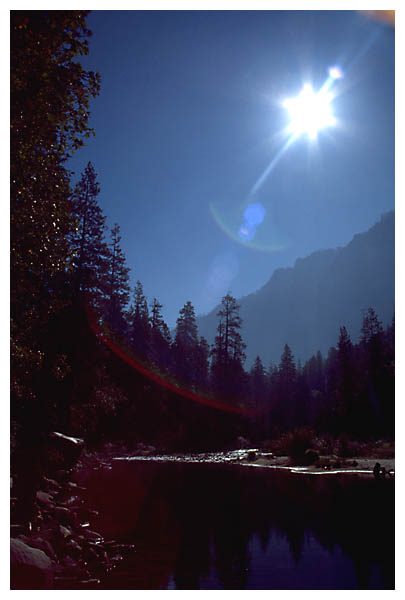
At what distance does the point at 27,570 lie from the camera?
6625mm

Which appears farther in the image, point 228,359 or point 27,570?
point 228,359

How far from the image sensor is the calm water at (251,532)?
750 centimetres

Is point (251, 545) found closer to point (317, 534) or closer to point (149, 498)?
point (317, 534)

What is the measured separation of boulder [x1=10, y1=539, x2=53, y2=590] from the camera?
21.4 feet

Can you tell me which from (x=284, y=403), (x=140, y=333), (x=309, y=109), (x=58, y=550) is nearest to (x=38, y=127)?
(x=309, y=109)

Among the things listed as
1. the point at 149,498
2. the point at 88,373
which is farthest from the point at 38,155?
the point at 88,373

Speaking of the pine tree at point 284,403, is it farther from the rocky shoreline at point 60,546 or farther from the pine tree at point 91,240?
the rocky shoreline at point 60,546

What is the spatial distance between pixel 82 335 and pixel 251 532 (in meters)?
11.4

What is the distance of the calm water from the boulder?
2.90ft

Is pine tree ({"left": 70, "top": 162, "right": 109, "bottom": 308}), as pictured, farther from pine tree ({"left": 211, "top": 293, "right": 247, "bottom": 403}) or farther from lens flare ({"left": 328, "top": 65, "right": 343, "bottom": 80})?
pine tree ({"left": 211, "top": 293, "right": 247, "bottom": 403})

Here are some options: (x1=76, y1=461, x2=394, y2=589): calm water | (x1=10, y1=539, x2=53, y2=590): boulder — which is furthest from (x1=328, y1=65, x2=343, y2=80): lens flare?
(x1=10, y1=539, x2=53, y2=590): boulder

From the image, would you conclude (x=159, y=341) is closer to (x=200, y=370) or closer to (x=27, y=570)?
(x=200, y=370)
